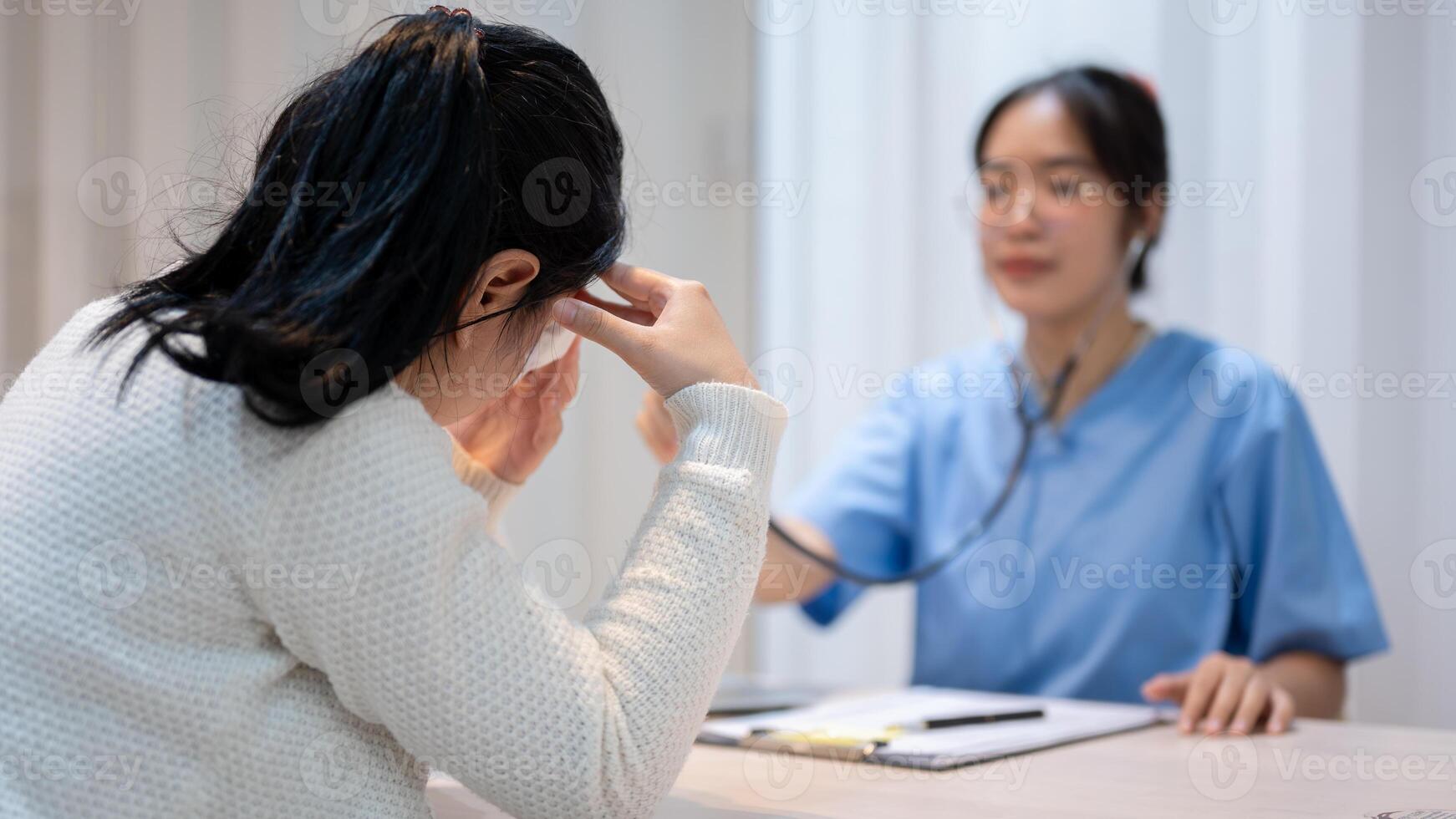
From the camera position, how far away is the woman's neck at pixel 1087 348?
140cm

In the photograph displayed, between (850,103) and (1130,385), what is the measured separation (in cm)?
74

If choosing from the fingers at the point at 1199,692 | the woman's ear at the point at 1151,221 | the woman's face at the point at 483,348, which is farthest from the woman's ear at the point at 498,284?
the woman's ear at the point at 1151,221

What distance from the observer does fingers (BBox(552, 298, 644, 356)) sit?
0.64 m

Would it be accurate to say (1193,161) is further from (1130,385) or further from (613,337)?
(613,337)

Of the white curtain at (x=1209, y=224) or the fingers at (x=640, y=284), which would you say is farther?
the white curtain at (x=1209, y=224)

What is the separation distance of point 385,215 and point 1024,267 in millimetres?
977

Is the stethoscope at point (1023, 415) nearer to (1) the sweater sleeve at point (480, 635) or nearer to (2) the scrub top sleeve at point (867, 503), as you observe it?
(2) the scrub top sleeve at point (867, 503)

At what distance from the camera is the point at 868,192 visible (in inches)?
74.3

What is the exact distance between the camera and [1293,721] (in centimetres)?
103

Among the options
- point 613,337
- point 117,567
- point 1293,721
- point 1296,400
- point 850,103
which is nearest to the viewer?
point 117,567

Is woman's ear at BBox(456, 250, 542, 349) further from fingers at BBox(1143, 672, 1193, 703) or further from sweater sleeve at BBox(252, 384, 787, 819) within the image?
fingers at BBox(1143, 672, 1193, 703)

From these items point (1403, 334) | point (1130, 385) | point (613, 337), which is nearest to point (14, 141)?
point (613, 337)

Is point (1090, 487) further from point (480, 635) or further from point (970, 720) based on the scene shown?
point (480, 635)

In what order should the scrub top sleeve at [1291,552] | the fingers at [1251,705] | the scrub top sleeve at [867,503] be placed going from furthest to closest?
the scrub top sleeve at [867,503]
the scrub top sleeve at [1291,552]
the fingers at [1251,705]
